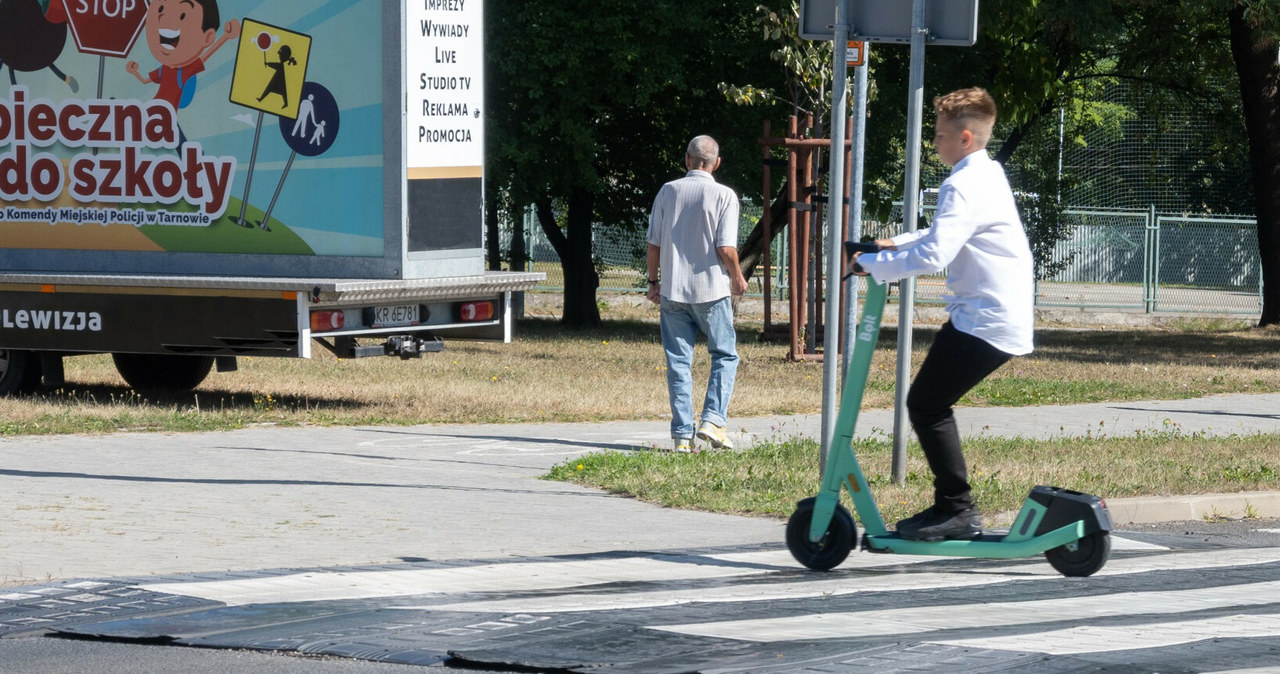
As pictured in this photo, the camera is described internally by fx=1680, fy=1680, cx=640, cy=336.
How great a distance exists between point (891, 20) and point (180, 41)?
6564mm

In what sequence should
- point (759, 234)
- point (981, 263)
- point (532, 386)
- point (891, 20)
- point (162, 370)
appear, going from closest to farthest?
1. point (981, 263)
2. point (891, 20)
3. point (162, 370)
4. point (532, 386)
5. point (759, 234)

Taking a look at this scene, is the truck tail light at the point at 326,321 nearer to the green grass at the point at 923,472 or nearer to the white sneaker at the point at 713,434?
the green grass at the point at 923,472

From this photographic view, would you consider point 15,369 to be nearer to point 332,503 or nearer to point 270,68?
point 270,68

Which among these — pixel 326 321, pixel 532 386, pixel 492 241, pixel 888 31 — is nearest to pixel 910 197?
pixel 888 31

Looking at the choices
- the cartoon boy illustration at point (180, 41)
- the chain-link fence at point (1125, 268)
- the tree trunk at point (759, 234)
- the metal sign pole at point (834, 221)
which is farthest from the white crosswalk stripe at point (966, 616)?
the chain-link fence at point (1125, 268)

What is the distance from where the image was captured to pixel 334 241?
12211 millimetres

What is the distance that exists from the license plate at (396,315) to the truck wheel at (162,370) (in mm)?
2510

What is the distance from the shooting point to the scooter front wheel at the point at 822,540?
638 cm

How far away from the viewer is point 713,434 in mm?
10312

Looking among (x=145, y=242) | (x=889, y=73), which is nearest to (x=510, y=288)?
(x=145, y=242)

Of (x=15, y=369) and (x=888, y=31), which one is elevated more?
(x=888, y=31)

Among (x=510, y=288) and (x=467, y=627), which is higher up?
(x=510, y=288)

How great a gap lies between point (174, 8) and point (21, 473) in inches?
188

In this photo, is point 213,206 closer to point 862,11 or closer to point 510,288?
point 510,288
